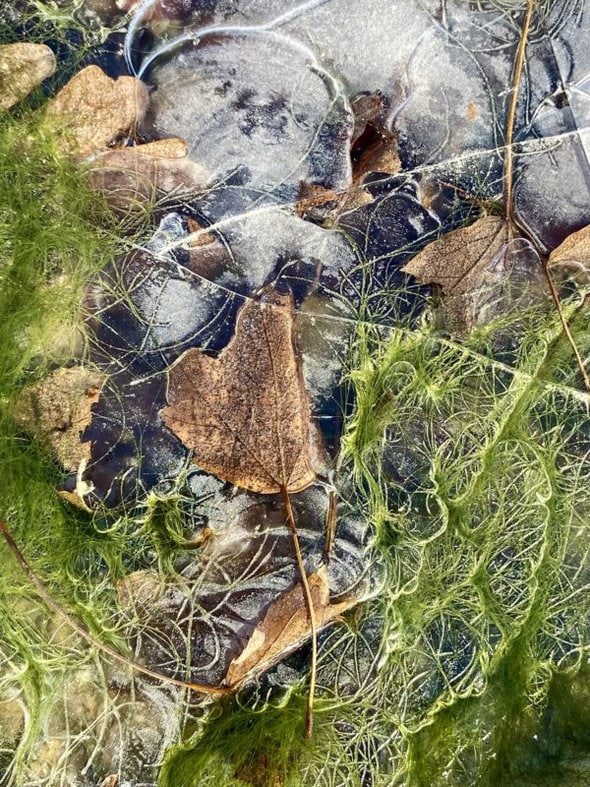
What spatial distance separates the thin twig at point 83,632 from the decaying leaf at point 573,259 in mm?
1566

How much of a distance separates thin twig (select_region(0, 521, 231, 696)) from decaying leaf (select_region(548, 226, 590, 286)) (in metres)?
1.57

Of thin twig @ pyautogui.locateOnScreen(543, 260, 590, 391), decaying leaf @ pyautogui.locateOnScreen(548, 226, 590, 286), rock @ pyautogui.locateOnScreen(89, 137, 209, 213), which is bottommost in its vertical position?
thin twig @ pyautogui.locateOnScreen(543, 260, 590, 391)

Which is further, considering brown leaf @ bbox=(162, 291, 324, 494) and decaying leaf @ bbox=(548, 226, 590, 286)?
decaying leaf @ bbox=(548, 226, 590, 286)

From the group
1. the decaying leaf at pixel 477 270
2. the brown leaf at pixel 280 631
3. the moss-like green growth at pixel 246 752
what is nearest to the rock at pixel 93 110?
the decaying leaf at pixel 477 270

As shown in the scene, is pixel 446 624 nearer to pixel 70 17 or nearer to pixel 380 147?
pixel 380 147

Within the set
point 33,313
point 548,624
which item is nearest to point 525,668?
point 548,624

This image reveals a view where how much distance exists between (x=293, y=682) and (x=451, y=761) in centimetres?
54

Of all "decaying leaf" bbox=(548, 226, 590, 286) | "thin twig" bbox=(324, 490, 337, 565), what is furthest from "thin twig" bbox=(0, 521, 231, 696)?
"decaying leaf" bbox=(548, 226, 590, 286)

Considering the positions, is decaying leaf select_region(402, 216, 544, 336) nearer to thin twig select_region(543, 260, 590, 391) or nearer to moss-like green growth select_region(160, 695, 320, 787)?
thin twig select_region(543, 260, 590, 391)

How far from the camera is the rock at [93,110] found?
1.63 meters

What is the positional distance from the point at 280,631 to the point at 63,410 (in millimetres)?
882

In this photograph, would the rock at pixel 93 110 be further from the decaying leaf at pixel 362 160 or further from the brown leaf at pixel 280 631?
the brown leaf at pixel 280 631

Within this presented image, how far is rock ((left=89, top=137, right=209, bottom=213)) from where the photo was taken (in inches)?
65.7

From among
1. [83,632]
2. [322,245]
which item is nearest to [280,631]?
[83,632]
